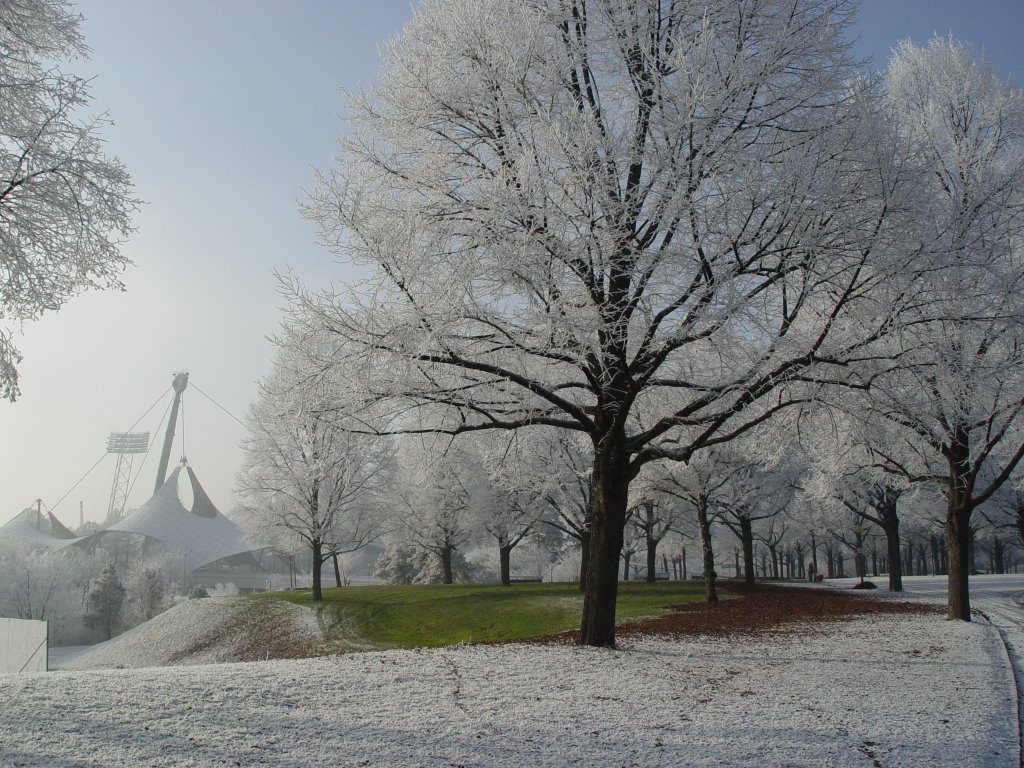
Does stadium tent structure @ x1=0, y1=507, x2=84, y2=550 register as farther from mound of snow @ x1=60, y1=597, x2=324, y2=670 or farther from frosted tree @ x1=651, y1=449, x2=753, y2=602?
frosted tree @ x1=651, y1=449, x2=753, y2=602

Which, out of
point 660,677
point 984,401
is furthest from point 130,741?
point 984,401

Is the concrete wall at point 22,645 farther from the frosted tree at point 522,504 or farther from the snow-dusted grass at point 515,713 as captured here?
the frosted tree at point 522,504

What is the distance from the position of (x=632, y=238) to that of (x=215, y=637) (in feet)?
76.6

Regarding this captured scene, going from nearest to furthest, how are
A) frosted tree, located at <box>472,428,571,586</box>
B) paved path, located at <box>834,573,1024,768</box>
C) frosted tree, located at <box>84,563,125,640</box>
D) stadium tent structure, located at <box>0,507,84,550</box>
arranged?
paved path, located at <box>834,573,1024,768</box>, frosted tree, located at <box>472,428,571,586</box>, frosted tree, located at <box>84,563,125,640</box>, stadium tent structure, located at <box>0,507,84,550</box>

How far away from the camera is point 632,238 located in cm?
839

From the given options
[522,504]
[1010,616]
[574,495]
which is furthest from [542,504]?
[1010,616]

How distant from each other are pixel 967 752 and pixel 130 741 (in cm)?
583

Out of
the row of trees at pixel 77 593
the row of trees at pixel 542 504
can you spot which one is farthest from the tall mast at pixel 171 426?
the row of trees at pixel 542 504

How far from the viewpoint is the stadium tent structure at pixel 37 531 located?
6456 centimetres

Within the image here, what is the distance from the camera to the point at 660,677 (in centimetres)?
765

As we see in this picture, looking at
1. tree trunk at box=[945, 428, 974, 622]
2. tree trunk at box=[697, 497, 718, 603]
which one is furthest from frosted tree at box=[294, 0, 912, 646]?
tree trunk at box=[697, 497, 718, 603]

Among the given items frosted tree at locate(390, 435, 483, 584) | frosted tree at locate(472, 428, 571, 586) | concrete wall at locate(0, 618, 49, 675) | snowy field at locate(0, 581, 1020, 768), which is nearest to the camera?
snowy field at locate(0, 581, 1020, 768)

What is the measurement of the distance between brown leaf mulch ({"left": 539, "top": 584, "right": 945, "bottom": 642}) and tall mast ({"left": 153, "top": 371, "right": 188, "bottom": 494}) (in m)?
97.0

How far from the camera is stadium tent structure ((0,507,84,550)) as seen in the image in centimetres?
6456
